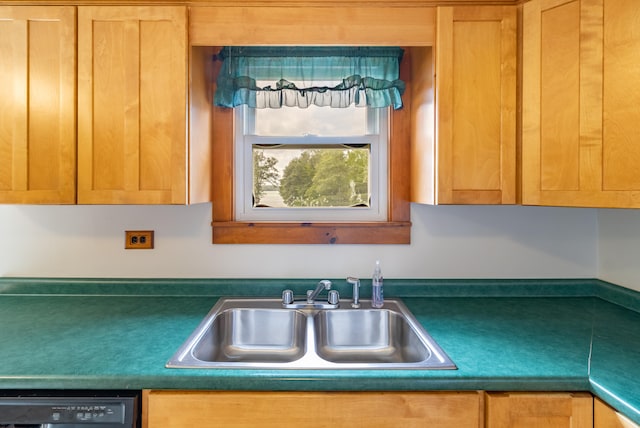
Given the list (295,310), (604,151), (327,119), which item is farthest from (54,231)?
(604,151)

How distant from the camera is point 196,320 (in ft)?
4.53

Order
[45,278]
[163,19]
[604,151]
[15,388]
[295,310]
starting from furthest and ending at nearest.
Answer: [45,278]
[295,310]
[163,19]
[604,151]
[15,388]

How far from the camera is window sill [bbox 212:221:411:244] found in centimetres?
170

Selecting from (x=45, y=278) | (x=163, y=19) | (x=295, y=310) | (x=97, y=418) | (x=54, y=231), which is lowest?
(x=97, y=418)

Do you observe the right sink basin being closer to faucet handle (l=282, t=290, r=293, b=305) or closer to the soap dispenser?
the soap dispenser

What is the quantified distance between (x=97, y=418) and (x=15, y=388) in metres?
0.23

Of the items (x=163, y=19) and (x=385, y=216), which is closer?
(x=163, y=19)

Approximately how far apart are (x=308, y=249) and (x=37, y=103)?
1.20 meters

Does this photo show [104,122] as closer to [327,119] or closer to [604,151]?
[327,119]

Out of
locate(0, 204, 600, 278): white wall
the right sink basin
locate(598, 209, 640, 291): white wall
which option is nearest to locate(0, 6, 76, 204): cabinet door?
locate(0, 204, 600, 278): white wall

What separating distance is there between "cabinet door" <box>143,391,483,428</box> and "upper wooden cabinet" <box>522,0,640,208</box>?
77 cm

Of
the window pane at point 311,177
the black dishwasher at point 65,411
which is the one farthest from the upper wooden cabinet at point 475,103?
the black dishwasher at point 65,411

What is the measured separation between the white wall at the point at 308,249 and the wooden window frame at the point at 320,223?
43 mm

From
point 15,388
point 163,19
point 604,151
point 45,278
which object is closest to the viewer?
point 15,388
